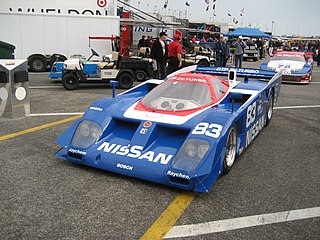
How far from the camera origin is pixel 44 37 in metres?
14.8

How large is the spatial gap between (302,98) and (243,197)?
7094 millimetres

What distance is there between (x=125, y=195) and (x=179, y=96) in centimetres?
191

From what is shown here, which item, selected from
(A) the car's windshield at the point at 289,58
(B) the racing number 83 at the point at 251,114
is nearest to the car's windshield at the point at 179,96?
(B) the racing number 83 at the point at 251,114

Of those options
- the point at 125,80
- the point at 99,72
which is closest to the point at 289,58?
the point at 125,80

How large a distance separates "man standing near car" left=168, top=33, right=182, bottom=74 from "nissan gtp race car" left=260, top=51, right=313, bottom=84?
204 inches

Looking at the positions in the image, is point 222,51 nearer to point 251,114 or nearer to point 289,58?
point 289,58

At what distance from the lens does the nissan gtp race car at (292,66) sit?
1292 centimetres

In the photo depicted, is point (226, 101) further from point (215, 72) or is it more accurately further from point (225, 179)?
point (215, 72)

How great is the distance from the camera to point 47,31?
14828 millimetres

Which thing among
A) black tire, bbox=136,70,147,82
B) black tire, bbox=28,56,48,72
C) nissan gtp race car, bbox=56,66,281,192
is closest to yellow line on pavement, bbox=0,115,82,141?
nissan gtp race car, bbox=56,66,281,192

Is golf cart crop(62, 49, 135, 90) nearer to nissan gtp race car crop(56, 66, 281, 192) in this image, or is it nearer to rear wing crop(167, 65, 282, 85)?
rear wing crop(167, 65, 282, 85)

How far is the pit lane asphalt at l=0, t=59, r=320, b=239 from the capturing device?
2.88m

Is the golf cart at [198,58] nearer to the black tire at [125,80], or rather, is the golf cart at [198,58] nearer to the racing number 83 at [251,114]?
the black tire at [125,80]

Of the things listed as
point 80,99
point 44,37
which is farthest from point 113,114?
point 44,37
